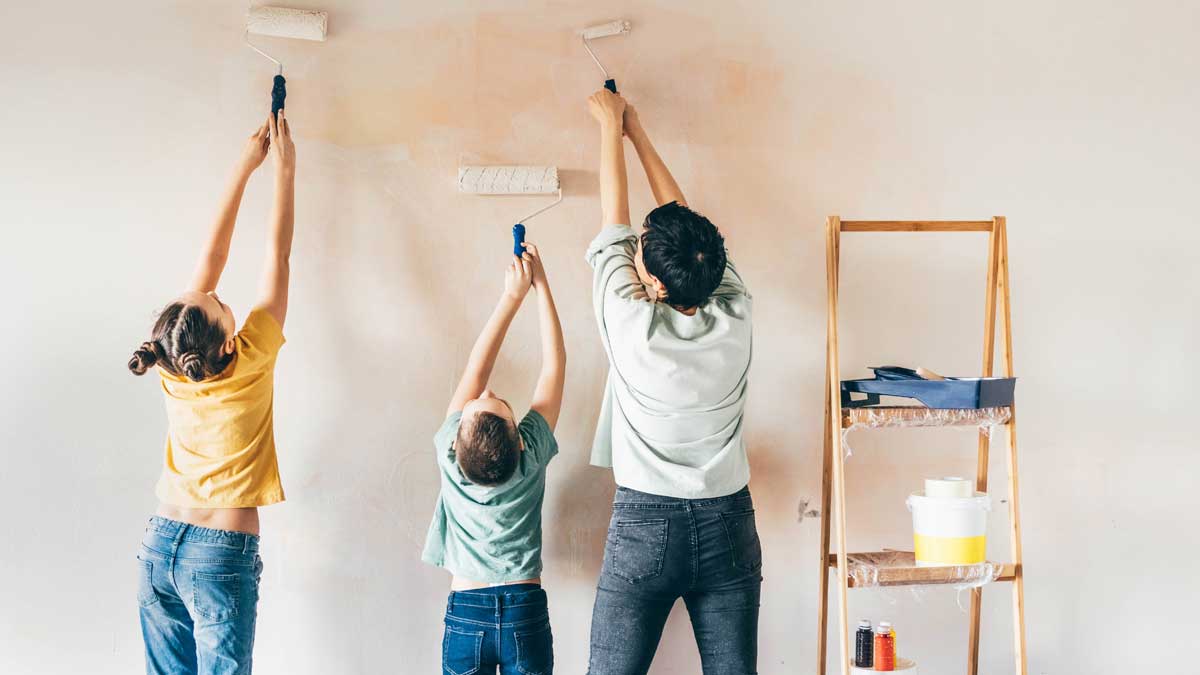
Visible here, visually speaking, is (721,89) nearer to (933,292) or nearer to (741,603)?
(933,292)

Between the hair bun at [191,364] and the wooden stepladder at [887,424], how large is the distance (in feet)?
4.24

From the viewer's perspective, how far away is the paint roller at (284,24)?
6.99ft

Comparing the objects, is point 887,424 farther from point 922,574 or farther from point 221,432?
point 221,432

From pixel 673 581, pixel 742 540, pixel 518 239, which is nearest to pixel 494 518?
pixel 673 581

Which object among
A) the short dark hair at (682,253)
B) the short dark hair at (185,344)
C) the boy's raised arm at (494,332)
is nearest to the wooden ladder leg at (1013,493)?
the short dark hair at (682,253)

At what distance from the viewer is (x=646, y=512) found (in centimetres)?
187

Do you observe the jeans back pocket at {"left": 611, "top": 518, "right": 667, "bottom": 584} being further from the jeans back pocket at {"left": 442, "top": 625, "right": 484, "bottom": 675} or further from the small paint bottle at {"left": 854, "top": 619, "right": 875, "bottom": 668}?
the small paint bottle at {"left": 854, "top": 619, "right": 875, "bottom": 668}

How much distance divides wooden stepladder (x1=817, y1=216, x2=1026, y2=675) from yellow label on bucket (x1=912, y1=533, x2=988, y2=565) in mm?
26

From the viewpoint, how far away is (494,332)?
2.06 meters

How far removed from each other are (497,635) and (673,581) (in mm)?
366

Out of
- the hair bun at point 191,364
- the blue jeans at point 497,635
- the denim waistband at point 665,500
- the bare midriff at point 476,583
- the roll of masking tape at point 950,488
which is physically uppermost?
the hair bun at point 191,364

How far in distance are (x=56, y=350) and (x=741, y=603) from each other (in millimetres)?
1623

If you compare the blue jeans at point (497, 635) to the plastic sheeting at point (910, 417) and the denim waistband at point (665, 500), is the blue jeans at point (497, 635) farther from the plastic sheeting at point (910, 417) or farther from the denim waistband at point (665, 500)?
the plastic sheeting at point (910, 417)

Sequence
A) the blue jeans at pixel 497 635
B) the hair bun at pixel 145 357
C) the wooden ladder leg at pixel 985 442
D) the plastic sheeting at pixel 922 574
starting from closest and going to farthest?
the hair bun at pixel 145 357
the blue jeans at pixel 497 635
the plastic sheeting at pixel 922 574
the wooden ladder leg at pixel 985 442
